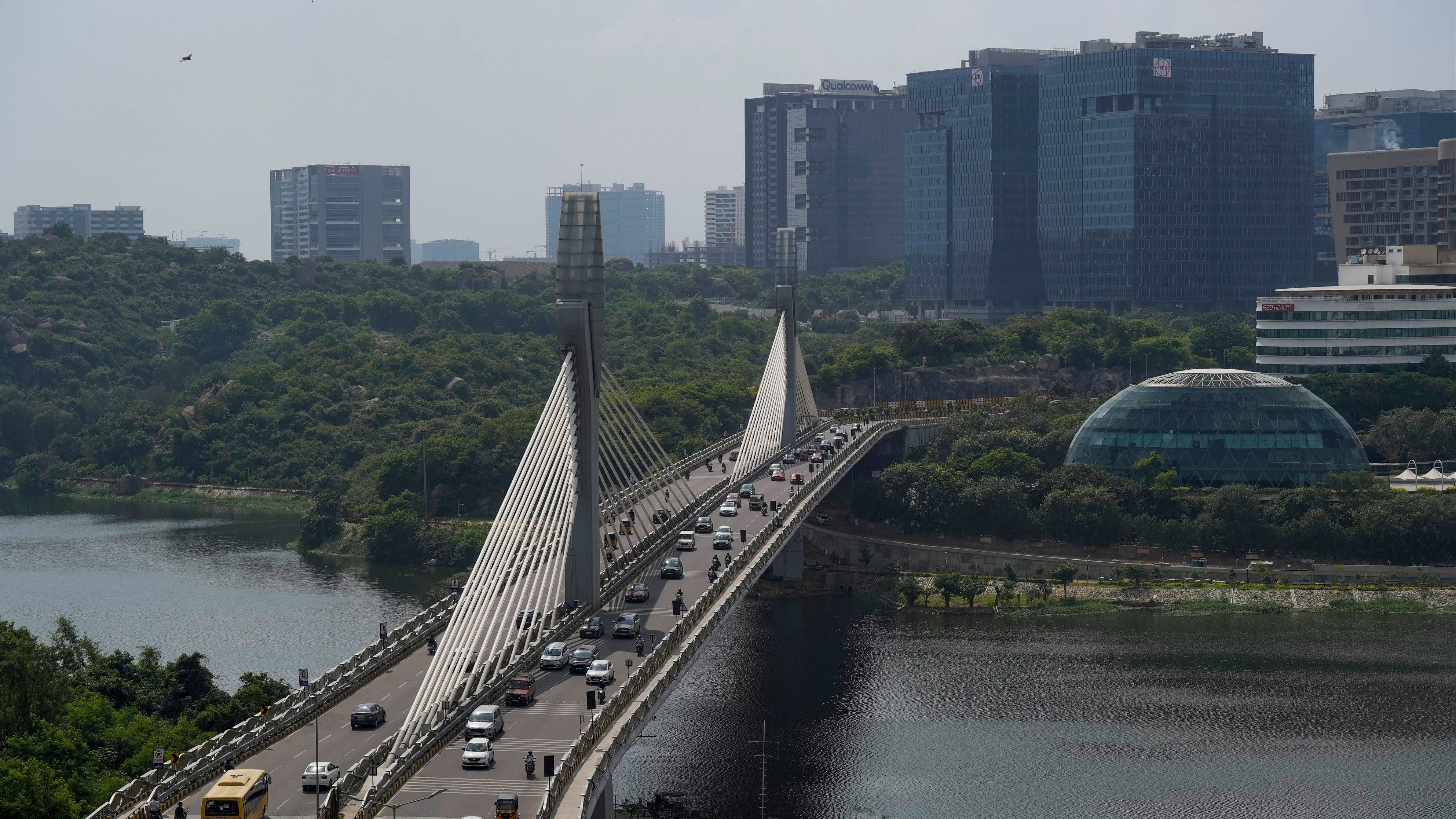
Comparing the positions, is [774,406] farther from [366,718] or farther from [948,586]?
[366,718]

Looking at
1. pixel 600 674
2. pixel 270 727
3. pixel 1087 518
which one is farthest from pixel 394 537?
pixel 270 727

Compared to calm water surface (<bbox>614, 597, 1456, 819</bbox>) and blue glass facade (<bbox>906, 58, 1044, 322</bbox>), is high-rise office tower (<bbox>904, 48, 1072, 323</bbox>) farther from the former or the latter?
calm water surface (<bbox>614, 597, 1456, 819</bbox>)

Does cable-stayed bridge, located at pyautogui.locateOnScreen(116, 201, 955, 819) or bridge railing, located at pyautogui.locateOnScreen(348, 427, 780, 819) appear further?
cable-stayed bridge, located at pyautogui.locateOnScreen(116, 201, 955, 819)

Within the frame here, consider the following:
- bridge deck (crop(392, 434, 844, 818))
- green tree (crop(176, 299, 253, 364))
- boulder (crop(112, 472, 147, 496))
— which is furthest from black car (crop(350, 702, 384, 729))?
green tree (crop(176, 299, 253, 364))

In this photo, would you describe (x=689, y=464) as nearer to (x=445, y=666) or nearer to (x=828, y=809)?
(x=828, y=809)

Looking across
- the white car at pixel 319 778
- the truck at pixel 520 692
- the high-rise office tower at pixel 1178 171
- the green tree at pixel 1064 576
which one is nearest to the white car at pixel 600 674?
the truck at pixel 520 692

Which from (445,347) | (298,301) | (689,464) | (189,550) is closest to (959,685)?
(689,464)
